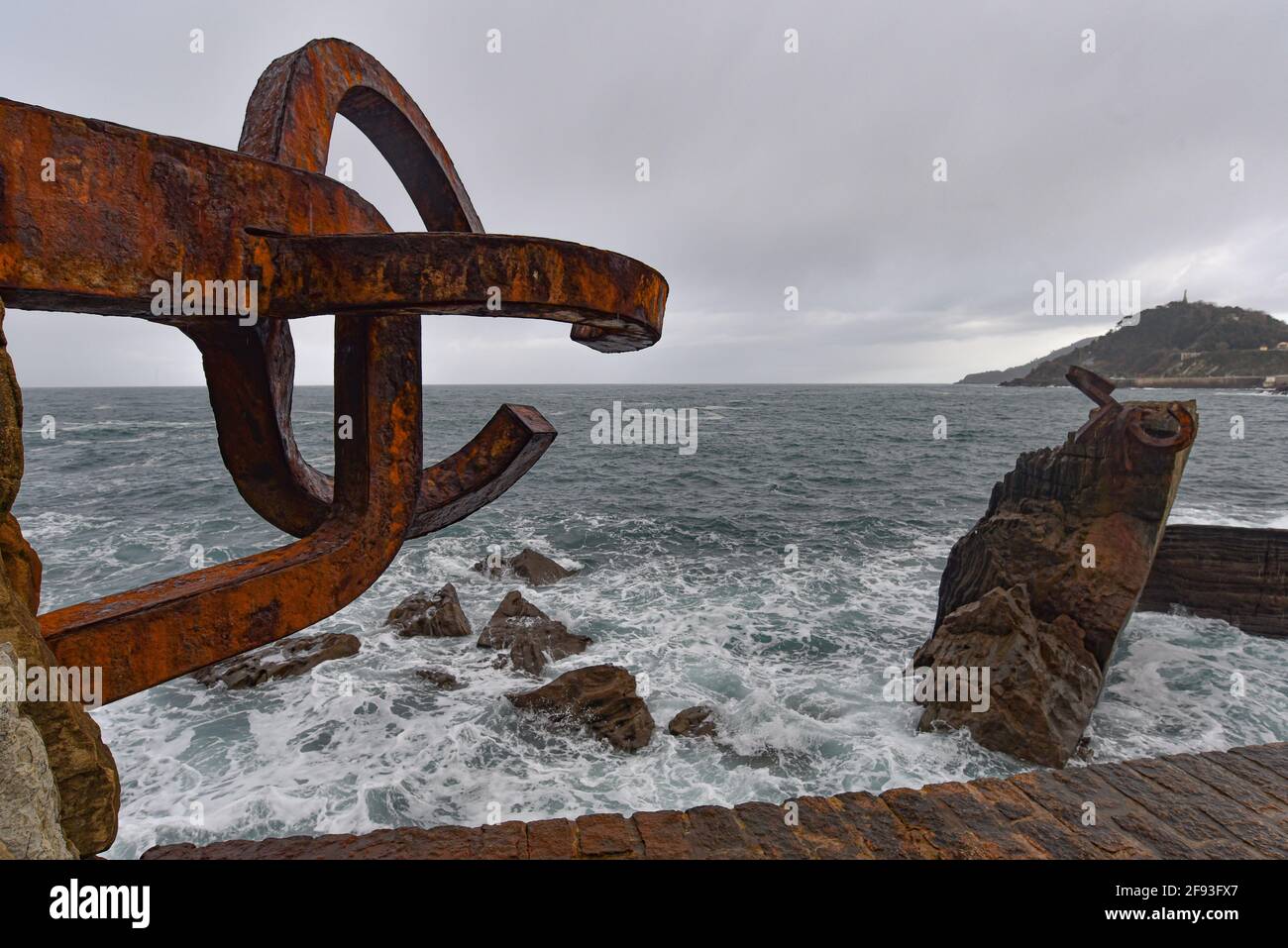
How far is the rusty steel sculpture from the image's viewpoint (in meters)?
1.27

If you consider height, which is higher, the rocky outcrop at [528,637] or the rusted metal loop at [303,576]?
the rusted metal loop at [303,576]

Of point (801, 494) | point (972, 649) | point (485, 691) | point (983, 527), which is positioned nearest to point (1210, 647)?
point (983, 527)

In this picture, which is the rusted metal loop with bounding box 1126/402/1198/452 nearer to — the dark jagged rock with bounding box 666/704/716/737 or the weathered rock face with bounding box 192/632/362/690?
the dark jagged rock with bounding box 666/704/716/737

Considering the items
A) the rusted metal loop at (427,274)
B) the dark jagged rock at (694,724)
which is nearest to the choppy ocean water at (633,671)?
the dark jagged rock at (694,724)

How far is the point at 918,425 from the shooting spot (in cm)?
4800

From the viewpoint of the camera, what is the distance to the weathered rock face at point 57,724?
3.89 feet

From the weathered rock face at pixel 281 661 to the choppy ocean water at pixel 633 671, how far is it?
19cm

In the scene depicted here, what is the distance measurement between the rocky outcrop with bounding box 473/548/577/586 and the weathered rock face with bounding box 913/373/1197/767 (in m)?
6.77

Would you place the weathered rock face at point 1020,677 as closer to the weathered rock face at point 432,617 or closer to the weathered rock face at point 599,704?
the weathered rock face at point 599,704

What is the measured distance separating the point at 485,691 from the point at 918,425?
4705 cm

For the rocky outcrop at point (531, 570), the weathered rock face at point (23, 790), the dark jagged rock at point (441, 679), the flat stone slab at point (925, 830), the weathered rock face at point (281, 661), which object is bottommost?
the dark jagged rock at point (441, 679)

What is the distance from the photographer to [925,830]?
7.86 ft
